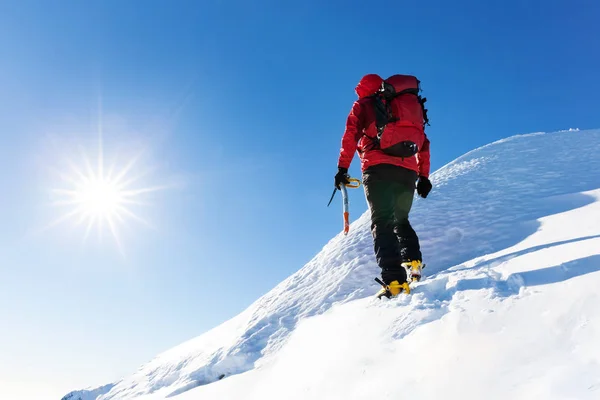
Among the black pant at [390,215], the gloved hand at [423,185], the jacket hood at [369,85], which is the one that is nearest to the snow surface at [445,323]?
the black pant at [390,215]

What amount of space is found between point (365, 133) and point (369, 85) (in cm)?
56

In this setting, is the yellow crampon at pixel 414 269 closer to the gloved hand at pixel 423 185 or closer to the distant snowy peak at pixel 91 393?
the gloved hand at pixel 423 185

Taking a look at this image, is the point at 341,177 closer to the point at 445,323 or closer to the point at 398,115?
the point at 398,115

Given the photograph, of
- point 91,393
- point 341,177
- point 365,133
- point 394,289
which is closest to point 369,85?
point 365,133

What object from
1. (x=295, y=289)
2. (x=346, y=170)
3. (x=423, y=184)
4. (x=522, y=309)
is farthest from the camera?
(x=295, y=289)

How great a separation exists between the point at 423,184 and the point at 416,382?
3.23m

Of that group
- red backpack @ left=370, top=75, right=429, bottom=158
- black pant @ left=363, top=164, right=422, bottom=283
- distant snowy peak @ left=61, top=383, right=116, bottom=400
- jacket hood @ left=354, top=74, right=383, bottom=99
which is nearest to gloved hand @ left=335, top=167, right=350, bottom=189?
black pant @ left=363, top=164, right=422, bottom=283

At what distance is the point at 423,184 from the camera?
520 cm

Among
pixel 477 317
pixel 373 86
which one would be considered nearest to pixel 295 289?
pixel 373 86

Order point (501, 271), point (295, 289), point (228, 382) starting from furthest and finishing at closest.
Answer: point (295, 289) < point (228, 382) < point (501, 271)

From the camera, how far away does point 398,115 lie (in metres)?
4.29

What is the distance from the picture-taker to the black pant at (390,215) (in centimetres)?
418

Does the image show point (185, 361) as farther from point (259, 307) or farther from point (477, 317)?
point (477, 317)

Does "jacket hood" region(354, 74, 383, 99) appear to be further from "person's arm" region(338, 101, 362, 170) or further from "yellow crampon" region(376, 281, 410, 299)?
"yellow crampon" region(376, 281, 410, 299)
